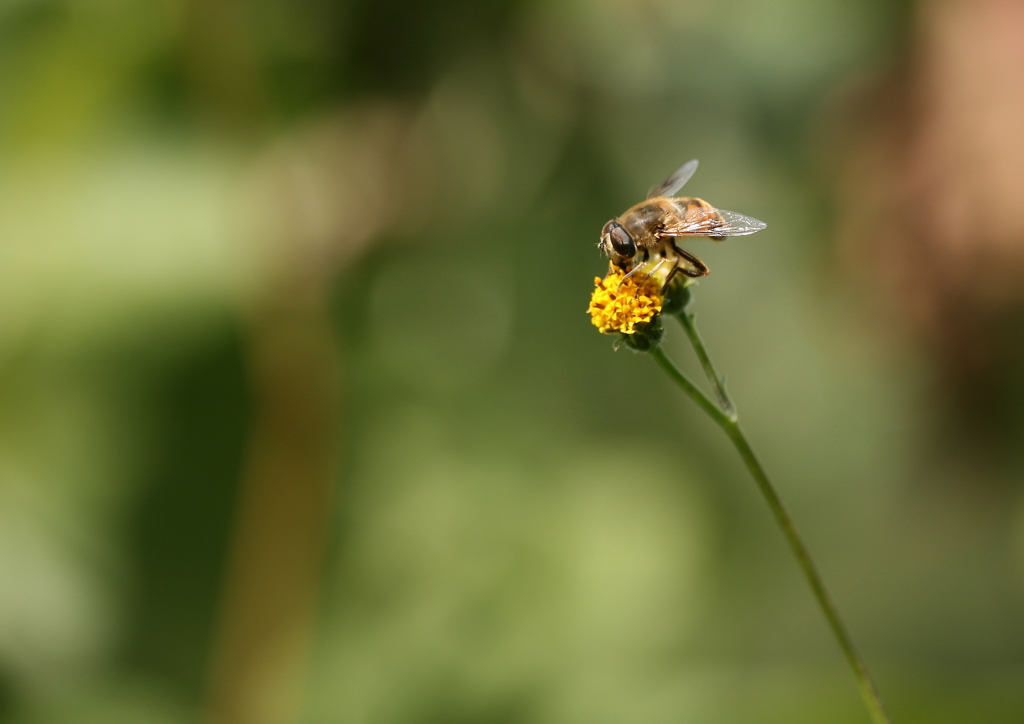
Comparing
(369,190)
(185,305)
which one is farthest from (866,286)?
(185,305)

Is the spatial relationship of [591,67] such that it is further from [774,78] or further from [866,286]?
[866,286]

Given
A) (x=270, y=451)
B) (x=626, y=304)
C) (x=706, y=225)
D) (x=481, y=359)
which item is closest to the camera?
(x=626, y=304)

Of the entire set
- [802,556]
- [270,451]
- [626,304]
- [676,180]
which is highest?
[270,451]

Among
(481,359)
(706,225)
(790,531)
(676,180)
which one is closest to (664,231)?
(706,225)

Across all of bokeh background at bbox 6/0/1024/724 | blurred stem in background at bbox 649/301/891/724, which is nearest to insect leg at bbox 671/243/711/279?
blurred stem in background at bbox 649/301/891/724

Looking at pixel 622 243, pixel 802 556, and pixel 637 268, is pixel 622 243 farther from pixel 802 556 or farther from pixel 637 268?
pixel 802 556

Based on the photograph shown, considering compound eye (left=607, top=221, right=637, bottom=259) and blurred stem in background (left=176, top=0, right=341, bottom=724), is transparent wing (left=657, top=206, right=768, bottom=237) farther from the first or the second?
blurred stem in background (left=176, top=0, right=341, bottom=724)
